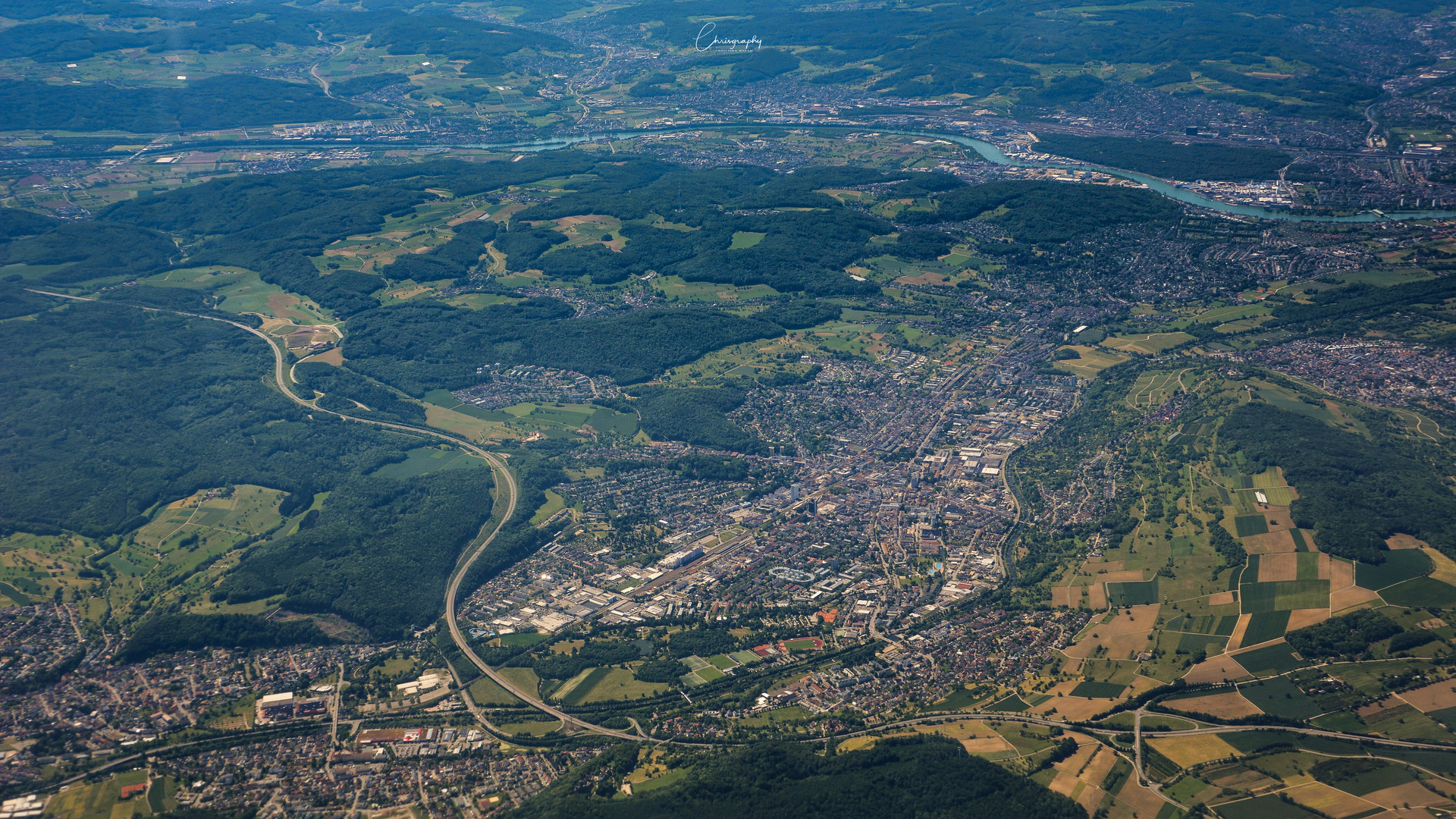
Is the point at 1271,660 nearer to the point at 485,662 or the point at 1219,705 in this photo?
the point at 1219,705

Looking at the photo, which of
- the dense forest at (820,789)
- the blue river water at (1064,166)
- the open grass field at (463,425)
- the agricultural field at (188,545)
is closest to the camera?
the dense forest at (820,789)

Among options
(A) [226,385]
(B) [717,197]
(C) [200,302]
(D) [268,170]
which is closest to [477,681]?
(A) [226,385]

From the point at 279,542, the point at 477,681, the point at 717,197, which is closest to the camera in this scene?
the point at 477,681

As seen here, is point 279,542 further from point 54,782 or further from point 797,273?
point 797,273

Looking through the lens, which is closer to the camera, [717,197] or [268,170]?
[717,197]

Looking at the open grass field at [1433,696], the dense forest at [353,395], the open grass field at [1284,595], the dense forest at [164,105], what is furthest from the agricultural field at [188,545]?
the dense forest at [164,105]

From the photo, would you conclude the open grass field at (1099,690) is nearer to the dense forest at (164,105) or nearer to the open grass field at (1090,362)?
the open grass field at (1090,362)

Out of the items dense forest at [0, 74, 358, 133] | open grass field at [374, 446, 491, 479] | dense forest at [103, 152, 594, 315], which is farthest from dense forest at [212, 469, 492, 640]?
dense forest at [0, 74, 358, 133]

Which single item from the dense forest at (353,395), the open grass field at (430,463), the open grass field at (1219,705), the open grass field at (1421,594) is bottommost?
the open grass field at (430,463)
